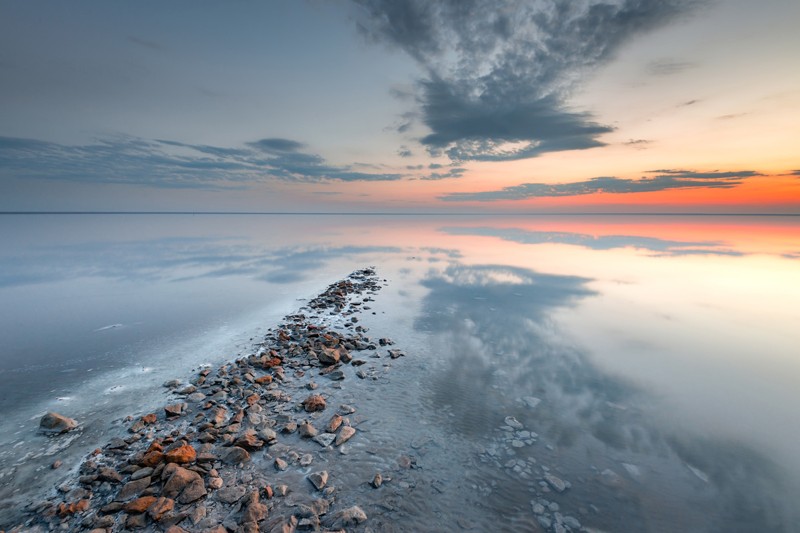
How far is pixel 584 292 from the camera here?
21.5m

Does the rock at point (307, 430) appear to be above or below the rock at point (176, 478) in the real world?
below

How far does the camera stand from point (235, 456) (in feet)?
20.9

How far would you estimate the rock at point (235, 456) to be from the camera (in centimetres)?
633

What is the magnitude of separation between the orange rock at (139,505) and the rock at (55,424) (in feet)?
11.5

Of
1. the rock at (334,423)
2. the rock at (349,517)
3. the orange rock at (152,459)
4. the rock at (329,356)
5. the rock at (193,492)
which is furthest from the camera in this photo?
the rock at (329,356)

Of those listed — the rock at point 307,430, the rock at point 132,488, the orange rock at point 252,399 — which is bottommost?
the rock at point 307,430

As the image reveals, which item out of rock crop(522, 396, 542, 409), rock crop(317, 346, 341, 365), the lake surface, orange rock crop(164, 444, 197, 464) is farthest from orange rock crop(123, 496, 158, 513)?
rock crop(522, 396, 542, 409)

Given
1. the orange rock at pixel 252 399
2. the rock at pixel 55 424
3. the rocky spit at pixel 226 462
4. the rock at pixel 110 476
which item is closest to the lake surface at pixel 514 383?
the rock at pixel 55 424

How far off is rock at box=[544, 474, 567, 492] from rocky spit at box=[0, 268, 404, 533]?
3.00 m

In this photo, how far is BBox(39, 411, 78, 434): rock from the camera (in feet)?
23.2

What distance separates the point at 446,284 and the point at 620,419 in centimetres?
1529

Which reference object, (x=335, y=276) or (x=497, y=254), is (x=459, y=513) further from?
(x=497, y=254)

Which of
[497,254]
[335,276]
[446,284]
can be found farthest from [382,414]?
[497,254]

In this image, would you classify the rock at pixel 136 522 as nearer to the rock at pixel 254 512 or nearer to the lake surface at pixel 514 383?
the rock at pixel 254 512
